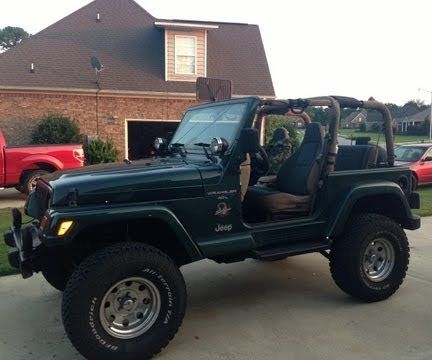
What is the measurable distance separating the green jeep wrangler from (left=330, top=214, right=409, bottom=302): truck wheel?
0.01 meters

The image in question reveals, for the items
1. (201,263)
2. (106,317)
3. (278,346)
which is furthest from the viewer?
(201,263)

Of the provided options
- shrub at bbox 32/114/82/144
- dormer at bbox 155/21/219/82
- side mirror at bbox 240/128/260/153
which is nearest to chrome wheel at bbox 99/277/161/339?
side mirror at bbox 240/128/260/153

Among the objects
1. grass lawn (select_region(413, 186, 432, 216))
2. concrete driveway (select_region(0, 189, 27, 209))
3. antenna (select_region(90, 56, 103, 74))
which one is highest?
antenna (select_region(90, 56, 103, 74))

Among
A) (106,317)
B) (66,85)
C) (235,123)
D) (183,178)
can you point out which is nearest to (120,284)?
(106,317)

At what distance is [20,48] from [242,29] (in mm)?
8221

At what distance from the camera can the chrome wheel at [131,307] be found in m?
3.39

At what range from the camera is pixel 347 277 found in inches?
174

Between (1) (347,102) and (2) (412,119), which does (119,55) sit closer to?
(1) (347,102)

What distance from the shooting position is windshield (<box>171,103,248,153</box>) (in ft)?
13.9

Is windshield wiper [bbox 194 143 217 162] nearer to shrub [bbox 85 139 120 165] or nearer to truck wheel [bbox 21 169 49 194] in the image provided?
truck wheel [bbox 21 169 49 194]

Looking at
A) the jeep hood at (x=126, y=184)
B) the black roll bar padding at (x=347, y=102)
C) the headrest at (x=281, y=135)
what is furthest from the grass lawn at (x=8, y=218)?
the black roll bar padding at (x=347, y=102)

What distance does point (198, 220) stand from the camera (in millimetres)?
3771

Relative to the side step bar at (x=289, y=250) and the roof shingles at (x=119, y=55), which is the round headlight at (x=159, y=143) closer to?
the side step bar at (x=289, y=250)

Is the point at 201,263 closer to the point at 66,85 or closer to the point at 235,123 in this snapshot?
the point at 235,123
